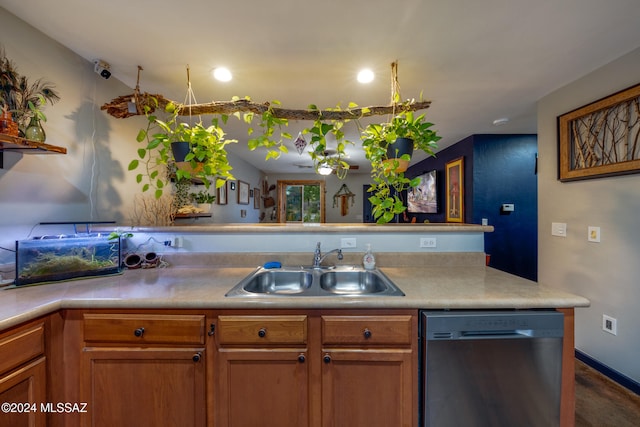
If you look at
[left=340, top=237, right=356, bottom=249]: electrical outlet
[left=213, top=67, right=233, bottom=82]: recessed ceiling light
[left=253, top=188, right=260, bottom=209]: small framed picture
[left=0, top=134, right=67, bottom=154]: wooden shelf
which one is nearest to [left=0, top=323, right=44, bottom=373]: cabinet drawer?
[left=0, top=134, right=67, bottom=154]: wooden shelf

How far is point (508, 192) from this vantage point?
3.55 metres

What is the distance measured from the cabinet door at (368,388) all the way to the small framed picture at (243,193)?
4088 millimetres

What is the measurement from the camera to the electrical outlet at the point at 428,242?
183cm

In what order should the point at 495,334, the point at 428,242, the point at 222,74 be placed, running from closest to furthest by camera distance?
1. the point at 495,334
2. the point at 428,242
3. the point at 222,74

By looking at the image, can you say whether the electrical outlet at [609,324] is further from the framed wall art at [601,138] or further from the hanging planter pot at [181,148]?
the hanging planter pot at [181,148]

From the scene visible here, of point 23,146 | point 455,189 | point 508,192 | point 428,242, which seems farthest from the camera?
point 455,189

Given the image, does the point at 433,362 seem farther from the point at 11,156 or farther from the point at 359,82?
the point at 11,156

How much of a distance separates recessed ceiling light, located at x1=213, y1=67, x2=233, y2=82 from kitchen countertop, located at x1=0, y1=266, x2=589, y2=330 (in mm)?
1527

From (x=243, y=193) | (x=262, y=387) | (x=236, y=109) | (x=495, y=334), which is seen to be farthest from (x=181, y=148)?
(x=243, y=193)

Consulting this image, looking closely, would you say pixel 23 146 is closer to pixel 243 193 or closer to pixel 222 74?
pixel 222 74

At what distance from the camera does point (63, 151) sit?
143 cm

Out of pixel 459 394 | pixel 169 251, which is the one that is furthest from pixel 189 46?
pixel 459 394

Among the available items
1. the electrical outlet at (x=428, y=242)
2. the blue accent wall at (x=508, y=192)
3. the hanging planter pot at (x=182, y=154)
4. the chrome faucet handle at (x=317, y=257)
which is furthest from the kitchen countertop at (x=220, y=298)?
the blue accent wall at (x=508, y=192)

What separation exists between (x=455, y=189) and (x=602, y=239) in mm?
2095
